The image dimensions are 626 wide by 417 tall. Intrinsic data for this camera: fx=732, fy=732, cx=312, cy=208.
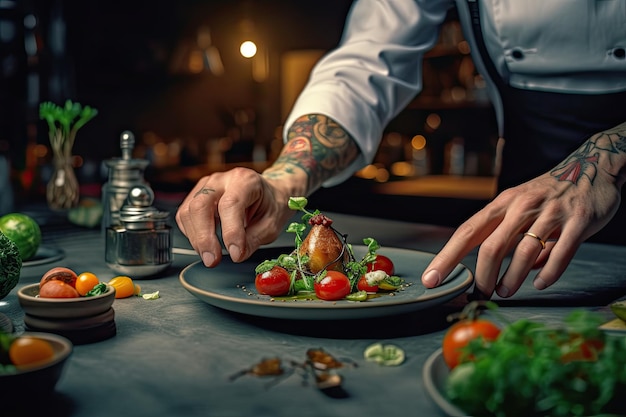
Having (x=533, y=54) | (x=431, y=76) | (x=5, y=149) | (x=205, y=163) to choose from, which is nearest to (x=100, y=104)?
(x=205, y=163)

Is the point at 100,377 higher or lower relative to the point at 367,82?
lower

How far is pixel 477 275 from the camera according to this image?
3.77 ft

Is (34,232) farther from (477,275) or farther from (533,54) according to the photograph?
(533,54)

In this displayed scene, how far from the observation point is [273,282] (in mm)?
1136

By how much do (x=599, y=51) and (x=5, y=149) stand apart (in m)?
1.60

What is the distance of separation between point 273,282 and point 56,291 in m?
0.33

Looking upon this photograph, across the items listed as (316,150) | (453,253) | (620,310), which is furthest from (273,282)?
(316,150)

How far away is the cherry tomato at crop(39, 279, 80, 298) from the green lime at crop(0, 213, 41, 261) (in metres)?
0.58

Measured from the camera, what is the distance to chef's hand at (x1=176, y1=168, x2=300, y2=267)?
131 cm

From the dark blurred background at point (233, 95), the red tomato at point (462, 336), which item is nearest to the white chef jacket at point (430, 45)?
the red tomato at point (462, 336)

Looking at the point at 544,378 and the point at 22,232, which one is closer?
the point at 544,378

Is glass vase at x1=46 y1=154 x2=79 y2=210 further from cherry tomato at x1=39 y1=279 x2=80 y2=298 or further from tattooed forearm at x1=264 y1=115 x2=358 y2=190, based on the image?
cherry tomato at x1=39 y1=279 x2=80 y2=298

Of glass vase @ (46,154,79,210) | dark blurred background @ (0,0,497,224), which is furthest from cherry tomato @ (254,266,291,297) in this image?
dark blurred background @ (0,0,497,224)

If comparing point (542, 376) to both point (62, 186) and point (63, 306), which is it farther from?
point (62, 186)
